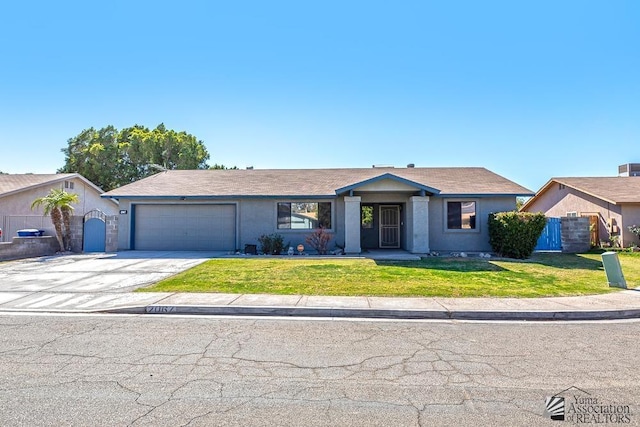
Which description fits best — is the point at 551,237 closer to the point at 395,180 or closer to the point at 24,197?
the point at 395,180

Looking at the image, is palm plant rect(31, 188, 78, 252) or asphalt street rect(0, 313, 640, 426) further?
palm plant rect(31, 188, 78, 252)

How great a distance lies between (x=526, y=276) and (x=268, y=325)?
8.29 meters

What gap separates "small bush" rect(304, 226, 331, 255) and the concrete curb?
9466 mm

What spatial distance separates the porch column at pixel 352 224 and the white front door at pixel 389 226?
135 inches

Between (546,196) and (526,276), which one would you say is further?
(546,196)

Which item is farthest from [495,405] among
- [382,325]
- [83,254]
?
[83,254]

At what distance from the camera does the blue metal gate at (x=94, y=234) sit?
18.0 meters

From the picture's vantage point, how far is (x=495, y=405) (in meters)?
3.58

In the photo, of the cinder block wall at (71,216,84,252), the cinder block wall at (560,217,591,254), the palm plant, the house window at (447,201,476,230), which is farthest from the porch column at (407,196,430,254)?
the palm plant

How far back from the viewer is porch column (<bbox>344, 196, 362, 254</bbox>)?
16.4 metres

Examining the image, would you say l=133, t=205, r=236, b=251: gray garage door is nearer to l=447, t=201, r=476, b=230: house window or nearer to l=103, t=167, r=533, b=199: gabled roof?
l=103, t=167, r=533, b=199: gabled roof

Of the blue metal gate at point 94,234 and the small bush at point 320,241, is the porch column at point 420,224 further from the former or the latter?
the blue metal gate at point 94,234

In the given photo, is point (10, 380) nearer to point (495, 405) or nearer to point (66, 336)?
point (66, 336)

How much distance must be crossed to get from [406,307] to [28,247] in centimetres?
1656
